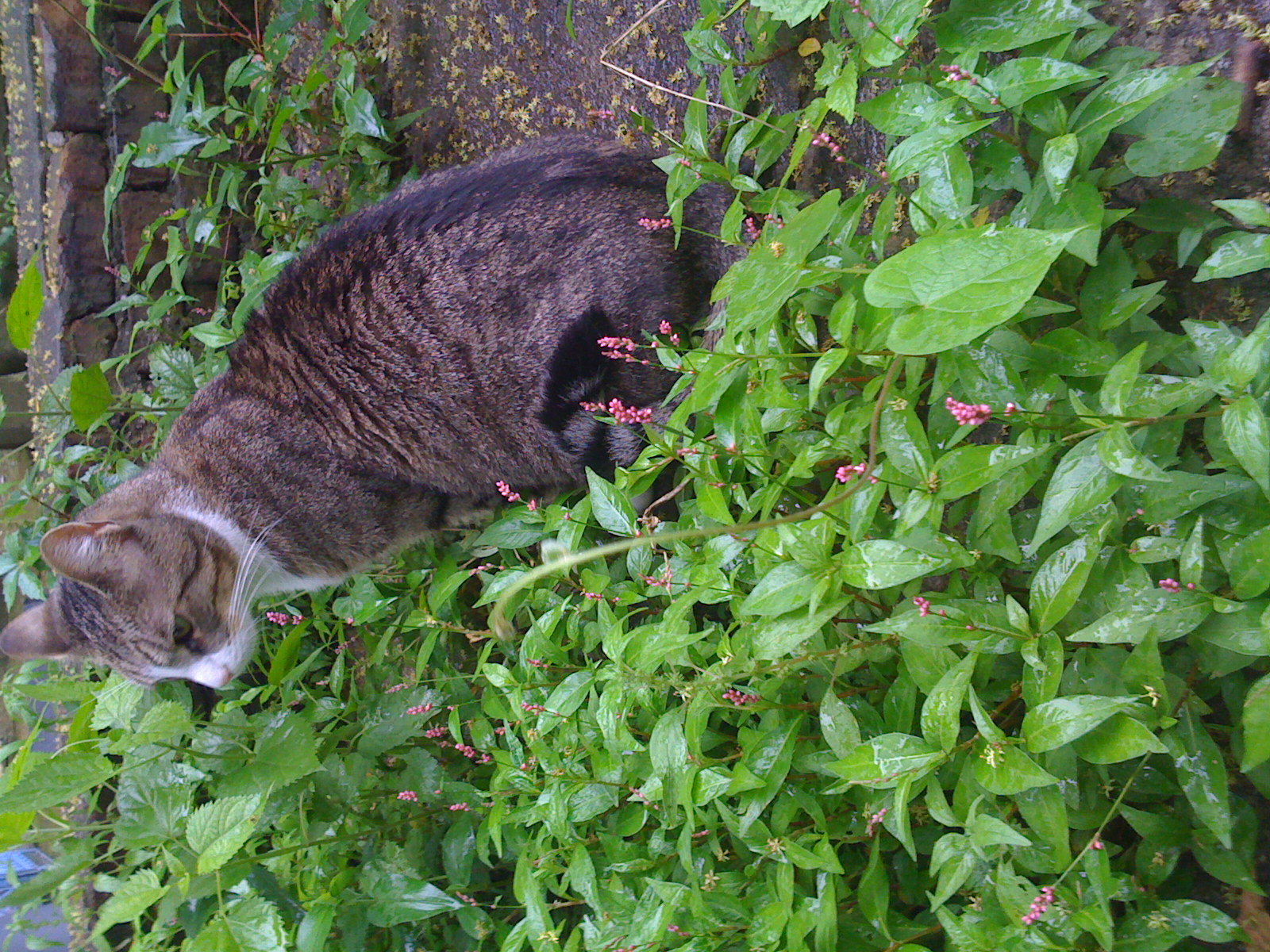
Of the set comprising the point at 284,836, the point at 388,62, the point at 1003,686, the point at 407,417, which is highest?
the point at 388,62

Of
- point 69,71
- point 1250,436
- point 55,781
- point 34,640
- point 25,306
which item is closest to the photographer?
point 1250,436

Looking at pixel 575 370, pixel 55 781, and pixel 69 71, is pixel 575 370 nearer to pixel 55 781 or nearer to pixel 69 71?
pixel 55 781

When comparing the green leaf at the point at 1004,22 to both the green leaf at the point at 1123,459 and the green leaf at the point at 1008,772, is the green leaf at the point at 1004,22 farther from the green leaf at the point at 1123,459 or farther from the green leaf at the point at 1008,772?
the green leaf at the point at 1008,772

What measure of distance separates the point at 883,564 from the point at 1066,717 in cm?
27

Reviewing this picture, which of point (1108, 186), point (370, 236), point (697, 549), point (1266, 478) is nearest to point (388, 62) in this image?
point (370, 236)

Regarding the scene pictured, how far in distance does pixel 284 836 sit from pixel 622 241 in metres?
1.56

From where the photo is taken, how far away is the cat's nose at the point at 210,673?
7.59ft

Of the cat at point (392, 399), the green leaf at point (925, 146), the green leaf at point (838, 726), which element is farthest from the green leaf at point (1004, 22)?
the green leaf at point (838, 726)

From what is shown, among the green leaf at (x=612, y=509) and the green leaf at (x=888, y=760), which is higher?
the green leaf at (x=612, y=509)

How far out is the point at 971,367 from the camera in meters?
1.17

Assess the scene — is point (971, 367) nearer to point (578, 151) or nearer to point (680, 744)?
point (680, 744)

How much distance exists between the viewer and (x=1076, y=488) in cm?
102

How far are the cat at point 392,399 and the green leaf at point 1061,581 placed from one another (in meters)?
0.98

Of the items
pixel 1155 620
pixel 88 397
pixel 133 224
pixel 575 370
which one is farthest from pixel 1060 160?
pixel 133 224
